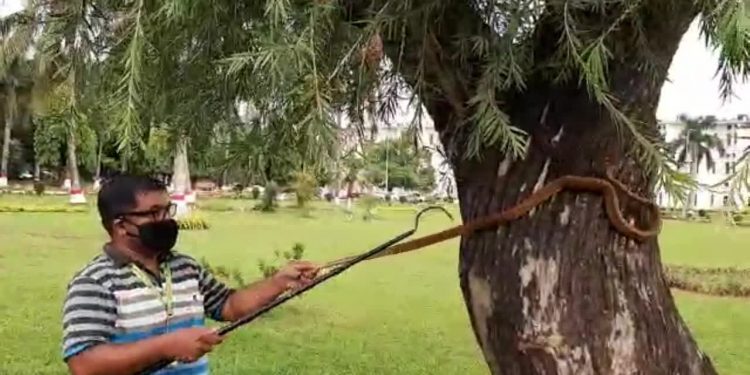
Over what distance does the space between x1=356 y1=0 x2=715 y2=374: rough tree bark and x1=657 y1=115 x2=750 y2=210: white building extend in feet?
1.05

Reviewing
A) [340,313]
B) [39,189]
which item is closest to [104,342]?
[340,313]

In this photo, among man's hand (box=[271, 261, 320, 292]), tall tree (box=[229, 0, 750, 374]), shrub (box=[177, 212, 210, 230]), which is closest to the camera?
tall tree (box=[229, 0, 750, 374])

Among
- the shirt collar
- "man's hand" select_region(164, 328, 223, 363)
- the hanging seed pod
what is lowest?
"man's hand" select_region(164, 328, 223, 363)

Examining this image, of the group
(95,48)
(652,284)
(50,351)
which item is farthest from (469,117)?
(50,351)

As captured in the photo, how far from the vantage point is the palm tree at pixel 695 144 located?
7.30 feet

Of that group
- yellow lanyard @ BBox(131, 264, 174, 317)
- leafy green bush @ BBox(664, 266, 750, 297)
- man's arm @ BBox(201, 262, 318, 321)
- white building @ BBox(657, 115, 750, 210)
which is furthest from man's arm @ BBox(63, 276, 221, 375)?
leafy green bush @ BBox(664, 266, 750, 297)

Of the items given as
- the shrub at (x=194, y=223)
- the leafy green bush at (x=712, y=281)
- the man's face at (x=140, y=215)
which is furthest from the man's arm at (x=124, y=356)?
the shrub at (x=194, y=223)

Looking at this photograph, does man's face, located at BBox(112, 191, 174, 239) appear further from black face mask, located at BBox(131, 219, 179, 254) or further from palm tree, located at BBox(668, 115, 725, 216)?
palm tree, located at BBox(668, 115, 725, 216)

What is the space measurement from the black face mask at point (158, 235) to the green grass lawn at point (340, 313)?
994 millimetres

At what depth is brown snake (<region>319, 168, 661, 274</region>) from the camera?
2678 millimetres

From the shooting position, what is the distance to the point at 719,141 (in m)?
2.20

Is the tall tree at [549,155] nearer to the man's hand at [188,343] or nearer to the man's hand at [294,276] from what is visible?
the man's hand at [294,276]

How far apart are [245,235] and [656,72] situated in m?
21.1

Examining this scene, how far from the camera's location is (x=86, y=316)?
241cm
